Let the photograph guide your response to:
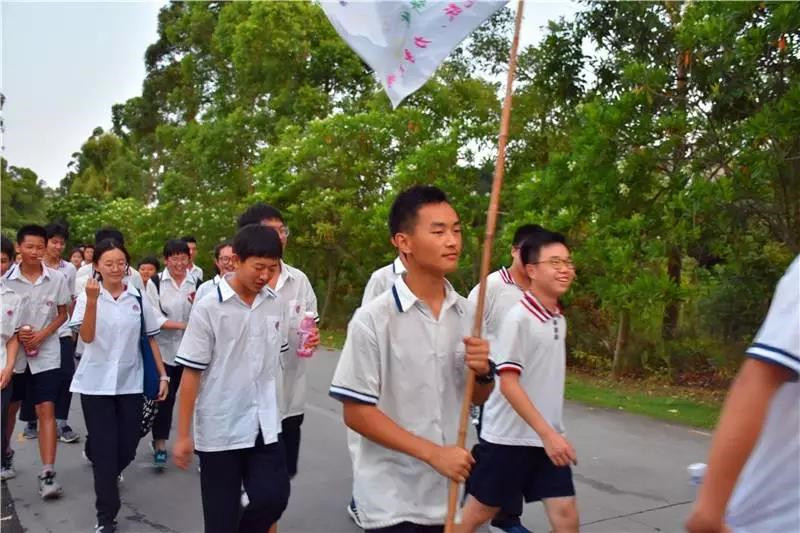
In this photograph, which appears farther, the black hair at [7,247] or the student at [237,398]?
the black hair at [7,247]

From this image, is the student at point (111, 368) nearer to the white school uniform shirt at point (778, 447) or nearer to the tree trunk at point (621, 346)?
the white school uniform shirt at point (778, 447)

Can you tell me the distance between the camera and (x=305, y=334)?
4.39 m

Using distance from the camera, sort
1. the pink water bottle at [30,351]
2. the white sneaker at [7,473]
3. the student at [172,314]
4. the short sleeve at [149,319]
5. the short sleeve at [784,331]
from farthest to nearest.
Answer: the student at [172,314], the white sneaker at [7,473], the pink water bottle at [30,351], the short sleeve at [149,319], the short sleeve at [784,331]

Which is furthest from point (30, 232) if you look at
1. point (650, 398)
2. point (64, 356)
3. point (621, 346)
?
point (621, 346)

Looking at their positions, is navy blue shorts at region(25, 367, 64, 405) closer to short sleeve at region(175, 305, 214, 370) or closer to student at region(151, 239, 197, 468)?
student at region(151, 239, 197, 468)

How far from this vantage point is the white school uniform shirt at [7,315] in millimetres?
5137

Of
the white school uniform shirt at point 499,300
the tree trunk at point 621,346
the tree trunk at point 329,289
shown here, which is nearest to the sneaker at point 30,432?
the white school uniform shirt at point 499,300

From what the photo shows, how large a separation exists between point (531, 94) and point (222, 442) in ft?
27.6

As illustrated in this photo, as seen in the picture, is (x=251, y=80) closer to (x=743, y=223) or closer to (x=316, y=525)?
(x=743, y=223)

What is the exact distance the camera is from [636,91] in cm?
801

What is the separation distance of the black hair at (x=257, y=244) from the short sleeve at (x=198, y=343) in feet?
1.06

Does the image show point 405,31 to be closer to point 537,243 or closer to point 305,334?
point 537,243

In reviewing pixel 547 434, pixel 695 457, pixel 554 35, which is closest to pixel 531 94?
pixel 554 35

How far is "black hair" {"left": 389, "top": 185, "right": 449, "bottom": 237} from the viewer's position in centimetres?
269
